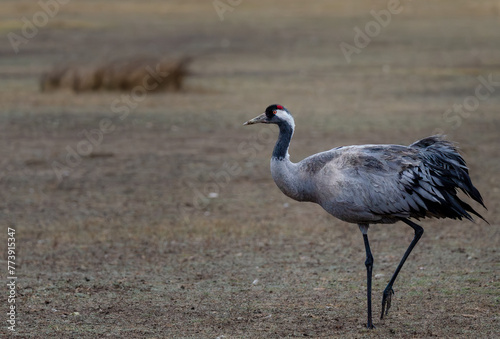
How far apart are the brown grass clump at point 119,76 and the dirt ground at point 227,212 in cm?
36

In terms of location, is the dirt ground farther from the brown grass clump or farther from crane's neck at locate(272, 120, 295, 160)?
crane's neck at locate(272, 120, 295, 160)

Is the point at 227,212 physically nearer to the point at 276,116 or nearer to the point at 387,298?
the point at 276,116

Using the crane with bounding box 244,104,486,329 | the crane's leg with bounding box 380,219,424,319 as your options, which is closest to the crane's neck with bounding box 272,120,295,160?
the crane with bounding box 244,104,486,329

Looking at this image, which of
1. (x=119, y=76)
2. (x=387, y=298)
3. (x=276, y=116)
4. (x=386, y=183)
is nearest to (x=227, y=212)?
(x=276, y=116)

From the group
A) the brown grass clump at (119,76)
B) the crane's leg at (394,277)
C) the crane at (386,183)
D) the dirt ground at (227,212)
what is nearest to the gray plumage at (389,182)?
the crane at (386,183)

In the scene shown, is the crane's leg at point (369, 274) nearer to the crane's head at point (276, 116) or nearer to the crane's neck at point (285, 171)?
the crane's neck at point (285, 171)

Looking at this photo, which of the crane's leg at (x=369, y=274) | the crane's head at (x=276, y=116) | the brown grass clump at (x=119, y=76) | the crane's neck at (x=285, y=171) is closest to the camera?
the crane's leg at (x=369, y=274)

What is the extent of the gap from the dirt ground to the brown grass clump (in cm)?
36

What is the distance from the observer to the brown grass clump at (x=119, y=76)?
19.5m

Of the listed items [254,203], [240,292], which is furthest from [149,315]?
[254,203]

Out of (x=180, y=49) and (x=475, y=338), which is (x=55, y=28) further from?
(x=475, y=338)

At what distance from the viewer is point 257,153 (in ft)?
43.3

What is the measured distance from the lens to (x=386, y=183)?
5957 mm

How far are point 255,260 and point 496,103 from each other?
11573mm
